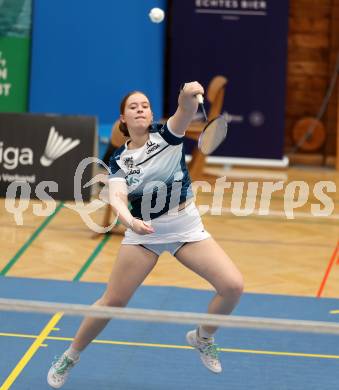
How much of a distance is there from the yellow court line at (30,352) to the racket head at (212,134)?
221 centimetres

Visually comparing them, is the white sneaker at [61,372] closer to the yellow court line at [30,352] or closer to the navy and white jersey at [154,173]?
the yellow court line at [30,352]

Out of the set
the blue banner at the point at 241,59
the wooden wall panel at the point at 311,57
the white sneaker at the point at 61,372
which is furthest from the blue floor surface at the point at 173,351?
the wooden wall panel at the point at 311,57

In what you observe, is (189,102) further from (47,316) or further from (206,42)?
(206,42)

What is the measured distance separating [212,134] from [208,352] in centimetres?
160

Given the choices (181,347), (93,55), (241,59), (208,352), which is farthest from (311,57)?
(208,352)

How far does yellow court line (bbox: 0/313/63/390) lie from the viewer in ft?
24.2

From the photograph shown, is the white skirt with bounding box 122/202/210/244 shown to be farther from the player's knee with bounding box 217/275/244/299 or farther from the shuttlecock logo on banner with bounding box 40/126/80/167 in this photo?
the shuttlecock logo on banner with bounding box 40/126/80/167

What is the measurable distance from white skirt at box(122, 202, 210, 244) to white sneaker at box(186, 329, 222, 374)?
0.80m

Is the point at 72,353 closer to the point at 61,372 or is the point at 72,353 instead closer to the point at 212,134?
the point at 61,372

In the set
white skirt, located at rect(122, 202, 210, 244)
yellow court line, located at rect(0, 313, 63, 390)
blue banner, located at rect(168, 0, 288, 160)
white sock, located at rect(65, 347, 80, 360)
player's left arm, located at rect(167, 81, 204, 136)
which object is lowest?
yellow court line, located at rect(0, 313, 63, 390)

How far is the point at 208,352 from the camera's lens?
23.8 feet

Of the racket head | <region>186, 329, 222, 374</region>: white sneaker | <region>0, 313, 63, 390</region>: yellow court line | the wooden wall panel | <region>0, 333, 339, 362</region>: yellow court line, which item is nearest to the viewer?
the racket head

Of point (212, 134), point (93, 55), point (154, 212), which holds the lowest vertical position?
point (154, 212)

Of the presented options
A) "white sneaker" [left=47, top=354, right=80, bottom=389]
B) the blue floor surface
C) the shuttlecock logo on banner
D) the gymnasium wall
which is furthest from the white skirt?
the gymnasium wall
